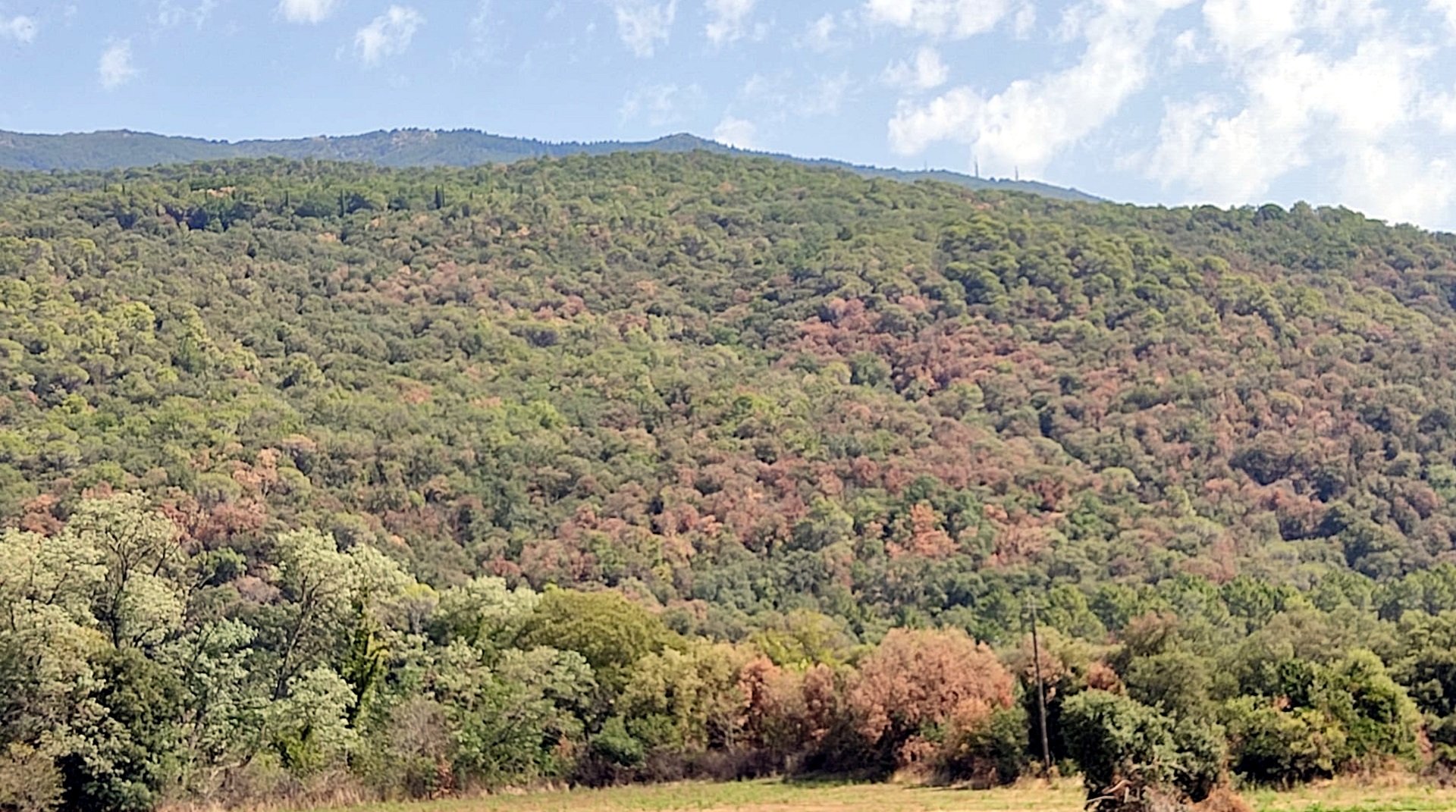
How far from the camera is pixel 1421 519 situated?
95500mm

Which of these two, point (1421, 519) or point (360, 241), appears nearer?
point (1421, 519)

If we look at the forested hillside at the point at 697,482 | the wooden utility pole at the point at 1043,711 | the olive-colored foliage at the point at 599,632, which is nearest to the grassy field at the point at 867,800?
the wooden utility pole at the point at 1043,711

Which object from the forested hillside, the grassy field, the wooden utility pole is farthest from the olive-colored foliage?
the wooden utility pole

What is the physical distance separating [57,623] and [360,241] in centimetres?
12377

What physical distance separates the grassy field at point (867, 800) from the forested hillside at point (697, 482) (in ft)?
6.12

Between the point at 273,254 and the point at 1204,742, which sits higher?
the point at 273,254

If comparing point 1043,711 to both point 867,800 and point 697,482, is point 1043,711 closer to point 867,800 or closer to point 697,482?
point 867,800

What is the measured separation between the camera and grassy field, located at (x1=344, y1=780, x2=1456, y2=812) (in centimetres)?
2647

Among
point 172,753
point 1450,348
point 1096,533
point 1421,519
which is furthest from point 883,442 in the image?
point 172,753

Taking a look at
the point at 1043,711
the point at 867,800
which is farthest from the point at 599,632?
the point at 1043,711

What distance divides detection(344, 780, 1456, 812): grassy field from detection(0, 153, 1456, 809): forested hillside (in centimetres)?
187

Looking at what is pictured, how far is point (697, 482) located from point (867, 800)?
65.9 meters

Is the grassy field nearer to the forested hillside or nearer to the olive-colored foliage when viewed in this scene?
the forested hillside

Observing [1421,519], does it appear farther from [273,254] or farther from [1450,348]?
[273,254]
